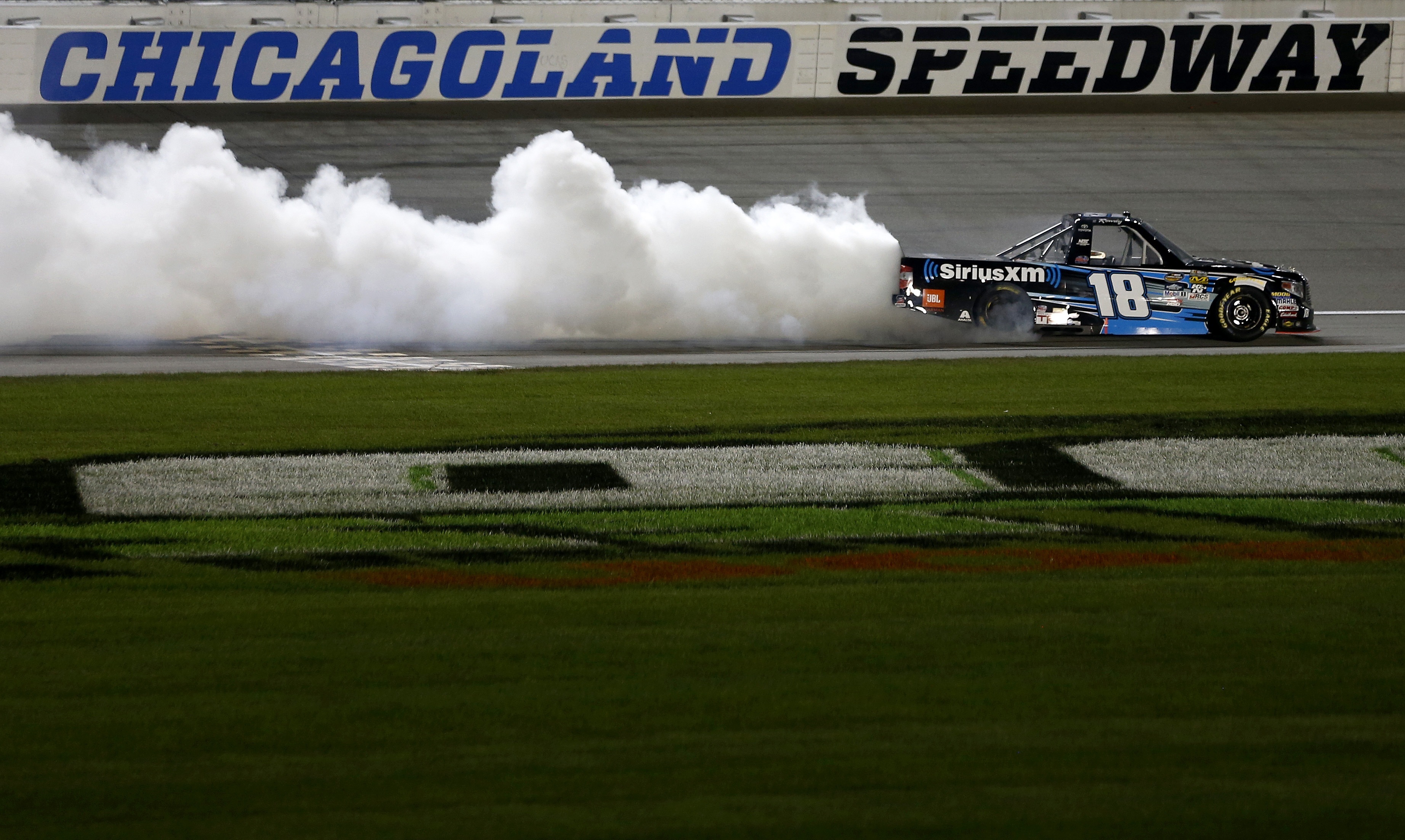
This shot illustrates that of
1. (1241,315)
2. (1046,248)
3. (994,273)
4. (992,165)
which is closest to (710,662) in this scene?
(994,273)

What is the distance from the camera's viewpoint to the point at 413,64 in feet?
95.7

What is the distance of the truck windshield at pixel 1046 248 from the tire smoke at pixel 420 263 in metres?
1.67

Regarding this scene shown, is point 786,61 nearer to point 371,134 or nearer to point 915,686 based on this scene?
point 371,134

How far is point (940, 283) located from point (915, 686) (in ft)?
44.2

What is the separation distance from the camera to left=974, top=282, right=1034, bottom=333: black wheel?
1848 centimetres

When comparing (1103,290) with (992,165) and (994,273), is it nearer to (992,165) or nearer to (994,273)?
(994,273)

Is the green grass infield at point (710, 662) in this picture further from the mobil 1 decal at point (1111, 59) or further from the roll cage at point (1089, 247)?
the mobil 1 decal at point (1111, 59)

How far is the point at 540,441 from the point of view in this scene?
1191 cm

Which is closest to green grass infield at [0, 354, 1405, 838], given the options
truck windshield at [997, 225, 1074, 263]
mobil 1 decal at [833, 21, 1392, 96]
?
truck windshield at [997, 225, 1074, 263]

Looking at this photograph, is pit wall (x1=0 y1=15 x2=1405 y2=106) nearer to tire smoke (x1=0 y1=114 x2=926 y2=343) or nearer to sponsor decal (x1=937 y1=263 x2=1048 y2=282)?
tire smoke (x1=0 y1=114 x2=926 y2=343)

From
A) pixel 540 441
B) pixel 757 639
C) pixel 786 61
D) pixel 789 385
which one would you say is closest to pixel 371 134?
pixel 786 61

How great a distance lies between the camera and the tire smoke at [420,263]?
60.7ft

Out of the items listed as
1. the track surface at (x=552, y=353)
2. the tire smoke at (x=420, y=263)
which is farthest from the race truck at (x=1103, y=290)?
the tire smoke at (x=420, y=263)

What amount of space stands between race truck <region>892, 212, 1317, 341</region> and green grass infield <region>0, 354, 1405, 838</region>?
7.12m
